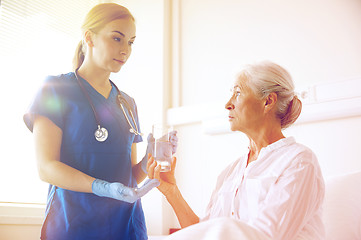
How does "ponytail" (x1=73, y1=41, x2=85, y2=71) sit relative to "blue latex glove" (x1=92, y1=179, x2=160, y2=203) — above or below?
above

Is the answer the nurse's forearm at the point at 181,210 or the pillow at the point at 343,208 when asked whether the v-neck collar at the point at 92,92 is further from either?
the pillow at the point at 343,208

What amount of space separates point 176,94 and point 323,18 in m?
1.36

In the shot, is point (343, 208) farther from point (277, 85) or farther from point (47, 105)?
point (47, 105)

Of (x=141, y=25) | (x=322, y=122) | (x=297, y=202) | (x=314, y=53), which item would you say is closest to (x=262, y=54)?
(x=314, y=53)

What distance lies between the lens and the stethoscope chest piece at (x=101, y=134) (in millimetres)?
1350

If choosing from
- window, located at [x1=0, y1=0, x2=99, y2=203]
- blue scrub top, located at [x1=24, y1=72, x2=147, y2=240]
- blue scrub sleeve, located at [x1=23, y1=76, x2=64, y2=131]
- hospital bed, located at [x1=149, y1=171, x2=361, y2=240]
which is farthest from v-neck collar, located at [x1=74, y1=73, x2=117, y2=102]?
window, located at [x1=0, y1=0, x2=99, y2=203]

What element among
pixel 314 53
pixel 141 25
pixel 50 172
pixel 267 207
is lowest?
pixel 267 207

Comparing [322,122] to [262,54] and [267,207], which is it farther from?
[267,207]

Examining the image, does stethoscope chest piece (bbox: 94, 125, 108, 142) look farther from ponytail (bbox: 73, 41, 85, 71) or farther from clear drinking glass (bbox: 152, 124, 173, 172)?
ponytail (bbox: 73, 41, 85, 71)

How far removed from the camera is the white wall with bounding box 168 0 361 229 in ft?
7.50

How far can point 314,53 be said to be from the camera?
97.3 inches

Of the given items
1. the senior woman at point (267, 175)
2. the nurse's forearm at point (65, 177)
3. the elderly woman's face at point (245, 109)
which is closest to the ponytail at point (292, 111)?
the senior woman at point (267, 175)

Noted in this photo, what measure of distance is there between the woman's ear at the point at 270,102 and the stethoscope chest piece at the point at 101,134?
0.72m

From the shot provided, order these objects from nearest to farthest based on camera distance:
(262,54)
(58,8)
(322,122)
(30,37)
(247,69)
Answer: (247,69) < (322,122) < (262,54) < (30,37) < (58,8)
